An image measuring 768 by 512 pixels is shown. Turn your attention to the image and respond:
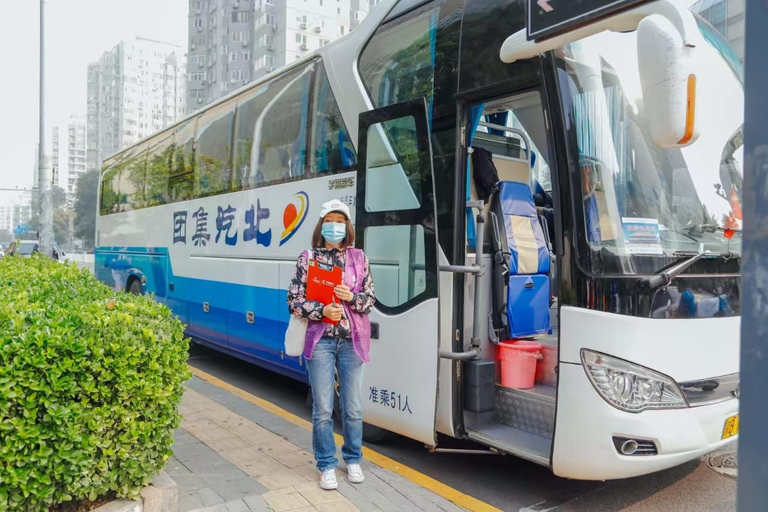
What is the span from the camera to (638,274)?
3.49m

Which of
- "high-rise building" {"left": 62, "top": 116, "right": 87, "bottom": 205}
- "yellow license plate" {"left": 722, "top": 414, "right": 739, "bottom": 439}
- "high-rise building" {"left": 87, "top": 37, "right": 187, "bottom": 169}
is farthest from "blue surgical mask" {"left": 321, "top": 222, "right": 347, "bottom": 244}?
"high-rise building" {"left": 87, "top": 37, "right": 187, "bottom": 169}

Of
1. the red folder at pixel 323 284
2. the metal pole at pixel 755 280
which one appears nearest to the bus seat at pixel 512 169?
the red folder at pixel 323 284

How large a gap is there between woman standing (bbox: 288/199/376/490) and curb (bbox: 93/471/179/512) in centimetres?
95

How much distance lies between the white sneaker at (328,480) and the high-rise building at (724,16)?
3946 millimetres

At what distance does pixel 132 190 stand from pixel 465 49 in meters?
7.97

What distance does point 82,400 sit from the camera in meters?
3.00

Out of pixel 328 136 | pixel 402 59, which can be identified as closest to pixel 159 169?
pixel 328 136

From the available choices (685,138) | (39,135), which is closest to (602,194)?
(685,138)

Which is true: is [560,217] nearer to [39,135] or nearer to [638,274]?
[638,274]

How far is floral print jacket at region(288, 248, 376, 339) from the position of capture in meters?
3.98

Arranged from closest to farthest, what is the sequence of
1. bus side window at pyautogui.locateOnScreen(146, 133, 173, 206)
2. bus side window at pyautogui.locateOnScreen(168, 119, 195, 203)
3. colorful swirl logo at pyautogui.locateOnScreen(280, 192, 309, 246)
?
colorful swirl logo at pyautogui.locateOnScreen(280, 192, 309, 246) < bus side window at pyautogui.locateOnScreen(168, 119, 195, 203) < bus side window at pyautogui.locateOnScreen(146, 133, 173, 206)

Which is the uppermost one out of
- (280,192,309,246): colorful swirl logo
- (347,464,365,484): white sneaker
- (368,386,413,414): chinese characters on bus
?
(280,192,309,246): colorful swirl logo

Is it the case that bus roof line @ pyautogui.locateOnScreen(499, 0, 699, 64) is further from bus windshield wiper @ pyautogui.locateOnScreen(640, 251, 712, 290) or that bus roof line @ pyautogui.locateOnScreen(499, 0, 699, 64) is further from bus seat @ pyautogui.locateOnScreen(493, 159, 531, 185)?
bus seat @ pyautogui.locateOnScreen(493, 159, 531, 185)

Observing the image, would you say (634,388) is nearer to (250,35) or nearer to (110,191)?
(110,191)
